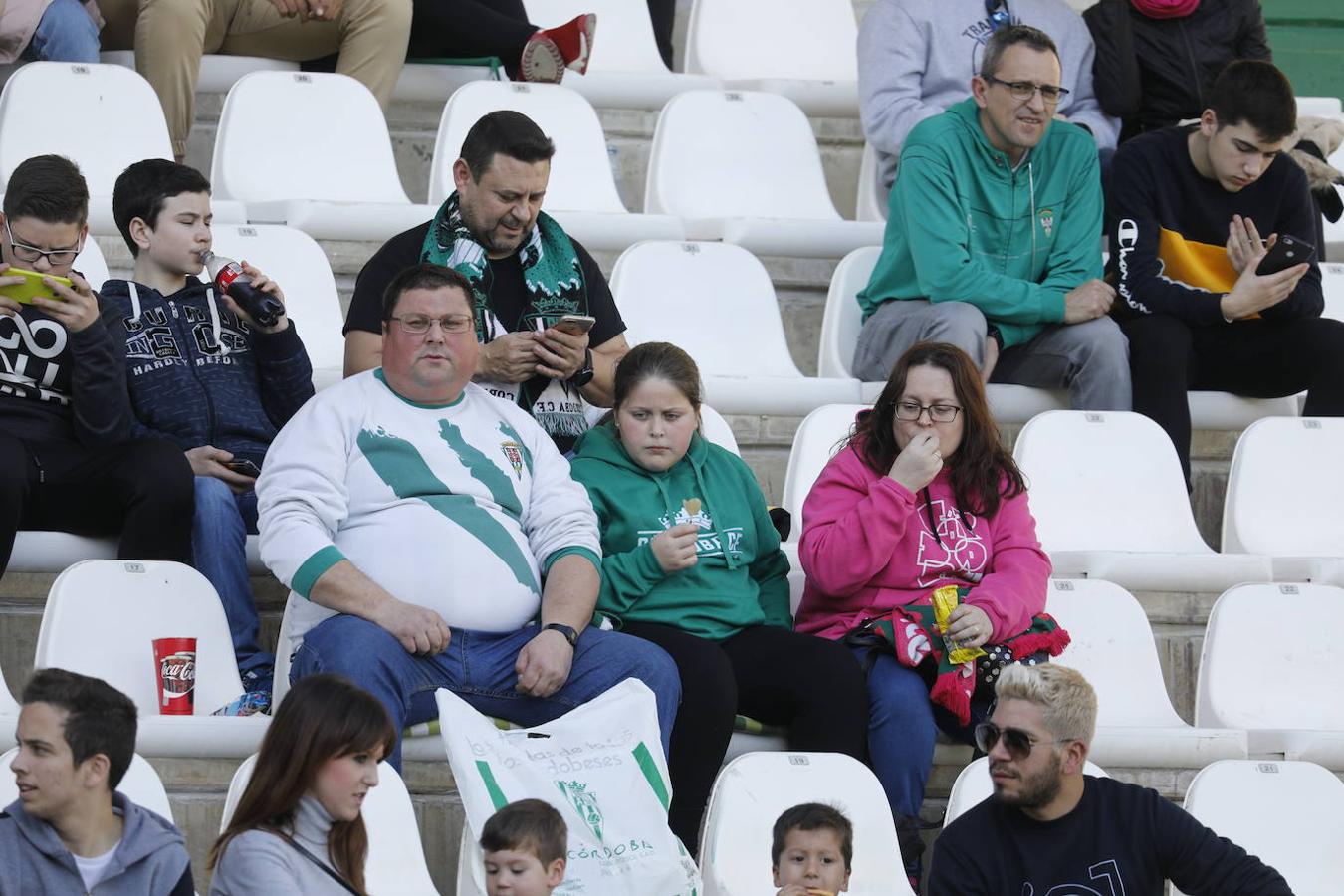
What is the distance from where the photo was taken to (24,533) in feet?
13.2

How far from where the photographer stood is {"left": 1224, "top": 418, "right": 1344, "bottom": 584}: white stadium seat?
4.89 m

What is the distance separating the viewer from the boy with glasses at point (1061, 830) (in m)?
3.44

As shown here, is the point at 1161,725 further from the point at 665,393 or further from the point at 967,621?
the point at 665,393

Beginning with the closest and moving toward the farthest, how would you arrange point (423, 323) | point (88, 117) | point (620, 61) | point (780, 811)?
point (780, 811) < point (423, 323) < point (88, 117) < point (620, 61)

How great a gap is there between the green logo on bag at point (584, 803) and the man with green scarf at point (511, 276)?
0.94 meters

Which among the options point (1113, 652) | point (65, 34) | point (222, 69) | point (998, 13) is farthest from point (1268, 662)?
point (65, 34)

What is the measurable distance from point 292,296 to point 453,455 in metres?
1.07

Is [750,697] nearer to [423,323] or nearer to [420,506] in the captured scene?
[420,506]

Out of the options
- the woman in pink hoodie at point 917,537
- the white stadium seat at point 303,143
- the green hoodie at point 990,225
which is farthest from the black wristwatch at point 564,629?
the white stadium seat at point 303,143

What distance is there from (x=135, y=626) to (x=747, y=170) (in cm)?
243

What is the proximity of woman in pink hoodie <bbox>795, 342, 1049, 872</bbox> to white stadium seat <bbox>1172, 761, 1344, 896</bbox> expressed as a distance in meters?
0.43

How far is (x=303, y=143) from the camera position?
5.36 meters

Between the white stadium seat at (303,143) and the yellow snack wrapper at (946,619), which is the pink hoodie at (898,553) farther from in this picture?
the white stadium seat at (303,143)

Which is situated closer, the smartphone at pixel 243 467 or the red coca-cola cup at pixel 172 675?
the red coca-cola cup at pixel 172 675
